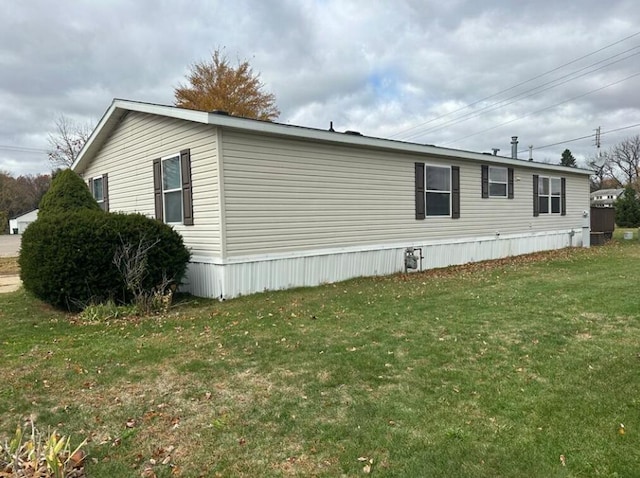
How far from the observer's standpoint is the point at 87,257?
259 inches

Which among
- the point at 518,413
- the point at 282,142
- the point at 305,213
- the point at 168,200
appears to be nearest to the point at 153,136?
the point at 168,200

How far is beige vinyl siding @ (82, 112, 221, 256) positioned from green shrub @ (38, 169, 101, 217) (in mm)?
1360

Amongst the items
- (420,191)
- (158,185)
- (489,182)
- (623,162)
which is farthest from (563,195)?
(623,162)

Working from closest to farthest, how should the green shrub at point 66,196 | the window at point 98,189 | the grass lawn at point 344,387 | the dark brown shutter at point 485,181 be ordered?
1. the grass lawn at point 344,387
2. the green shrub at point 66,196
3. the window at point 98,189
4. the dark brown shutter at point 485,181

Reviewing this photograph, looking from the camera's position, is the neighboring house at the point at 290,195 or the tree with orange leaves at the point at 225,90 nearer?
the neighboring house at the point at 290,195

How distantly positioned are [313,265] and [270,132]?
8.58ft

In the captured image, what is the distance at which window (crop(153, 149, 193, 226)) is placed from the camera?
8305 mm

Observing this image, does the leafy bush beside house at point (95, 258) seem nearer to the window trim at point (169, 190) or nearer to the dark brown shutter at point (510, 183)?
the window trim at point (169, 190)

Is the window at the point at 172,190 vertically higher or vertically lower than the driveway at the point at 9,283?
higher

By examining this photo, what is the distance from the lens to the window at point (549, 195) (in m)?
14.4

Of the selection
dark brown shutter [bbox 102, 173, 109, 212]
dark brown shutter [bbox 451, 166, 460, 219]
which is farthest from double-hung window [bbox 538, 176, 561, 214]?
dark brown shutter [bbox 102, 173, 109, 212]

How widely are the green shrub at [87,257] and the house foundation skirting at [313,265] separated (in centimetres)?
94

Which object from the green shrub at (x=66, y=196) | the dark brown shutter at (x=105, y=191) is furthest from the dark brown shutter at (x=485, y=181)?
the dark brown shutter at (x=105, y=191)

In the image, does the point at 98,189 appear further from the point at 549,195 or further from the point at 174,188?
the point at 549,195
